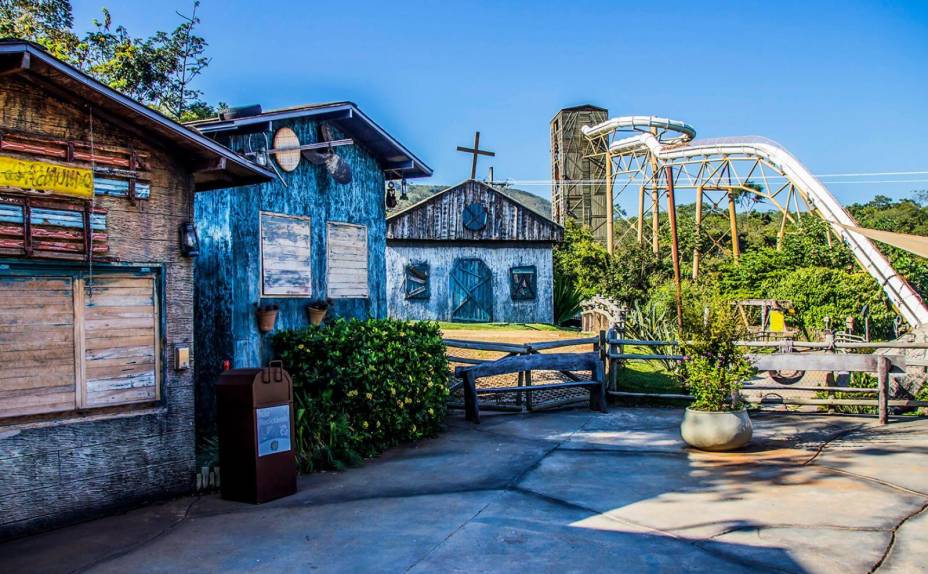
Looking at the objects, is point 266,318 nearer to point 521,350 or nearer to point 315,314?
point 315,314

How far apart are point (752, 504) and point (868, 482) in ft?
4.98

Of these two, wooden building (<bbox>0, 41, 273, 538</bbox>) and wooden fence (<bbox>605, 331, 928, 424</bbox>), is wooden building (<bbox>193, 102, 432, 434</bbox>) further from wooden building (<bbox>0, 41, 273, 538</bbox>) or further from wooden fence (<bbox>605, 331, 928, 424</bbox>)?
wooden fence (<bbox>605, 331, 928, 424</bbox>)

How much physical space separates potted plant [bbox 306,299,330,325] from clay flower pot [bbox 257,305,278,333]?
0.89 metres

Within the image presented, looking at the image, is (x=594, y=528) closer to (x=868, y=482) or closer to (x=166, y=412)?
(x=868, y=482)

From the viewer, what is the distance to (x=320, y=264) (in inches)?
412

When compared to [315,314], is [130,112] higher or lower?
higher

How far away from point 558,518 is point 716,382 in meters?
3.21

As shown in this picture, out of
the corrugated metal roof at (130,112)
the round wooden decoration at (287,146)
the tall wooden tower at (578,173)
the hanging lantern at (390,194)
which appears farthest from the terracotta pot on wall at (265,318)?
the tall wooden tower at (578,173)

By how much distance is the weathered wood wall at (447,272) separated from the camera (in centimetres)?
2464

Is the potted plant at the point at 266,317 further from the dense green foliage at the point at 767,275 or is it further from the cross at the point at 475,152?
the cross at the point at 475,152

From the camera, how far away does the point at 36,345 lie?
5.95 meters

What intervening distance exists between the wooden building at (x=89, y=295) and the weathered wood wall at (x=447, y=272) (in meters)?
17.5

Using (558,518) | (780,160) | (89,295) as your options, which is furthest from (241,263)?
(780,160)

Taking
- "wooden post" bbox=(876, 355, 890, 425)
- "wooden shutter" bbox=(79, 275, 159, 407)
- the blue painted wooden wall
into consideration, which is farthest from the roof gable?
"wooden shutter" bbox=(79, 275, 159, 407)
